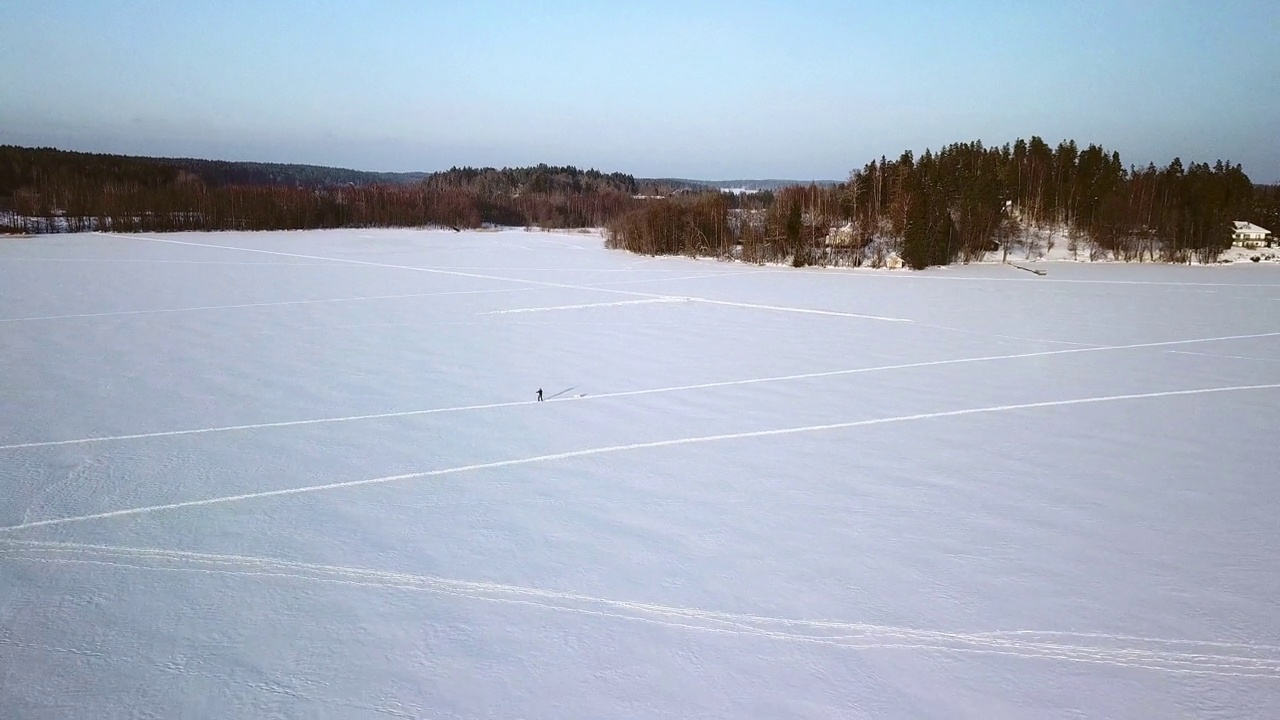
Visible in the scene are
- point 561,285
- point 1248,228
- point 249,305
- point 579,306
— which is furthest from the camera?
point 1248,228

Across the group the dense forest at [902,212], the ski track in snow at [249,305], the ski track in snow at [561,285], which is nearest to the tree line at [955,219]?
the dense forest at [902,212]

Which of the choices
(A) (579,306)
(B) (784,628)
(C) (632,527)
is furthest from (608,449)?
(A) (579,306)

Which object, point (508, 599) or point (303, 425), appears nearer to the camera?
point (508, 599)

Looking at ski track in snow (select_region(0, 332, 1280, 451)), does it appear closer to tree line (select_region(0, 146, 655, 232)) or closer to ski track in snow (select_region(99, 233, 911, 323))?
ski track in snow (select_region(99, 233, 911, 323))

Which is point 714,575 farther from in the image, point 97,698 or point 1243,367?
point 1243,367

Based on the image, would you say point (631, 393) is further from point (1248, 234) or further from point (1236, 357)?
point (1248, 234)

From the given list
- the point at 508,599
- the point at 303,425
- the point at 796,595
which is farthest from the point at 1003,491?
the point at 303,425

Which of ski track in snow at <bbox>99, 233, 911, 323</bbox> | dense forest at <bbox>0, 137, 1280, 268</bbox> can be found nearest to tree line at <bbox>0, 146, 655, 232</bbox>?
dense forest at <bbox>0, 137, 1280, 268</bbox>

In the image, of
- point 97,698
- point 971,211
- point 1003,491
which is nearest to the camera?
point 97,698
